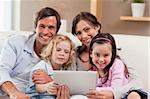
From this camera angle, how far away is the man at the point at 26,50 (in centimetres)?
114

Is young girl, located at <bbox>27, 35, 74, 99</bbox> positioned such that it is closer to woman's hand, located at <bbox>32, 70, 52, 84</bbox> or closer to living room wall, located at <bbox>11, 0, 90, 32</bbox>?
woman's hand, located at <bbox>32, 70, 52, 84</bbox>

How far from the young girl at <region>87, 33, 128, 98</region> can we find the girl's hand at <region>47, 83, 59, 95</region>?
13 centimetres

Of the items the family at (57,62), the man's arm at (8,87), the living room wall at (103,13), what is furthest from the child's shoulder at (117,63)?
the living room wall at (103,13)

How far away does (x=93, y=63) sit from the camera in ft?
3.56

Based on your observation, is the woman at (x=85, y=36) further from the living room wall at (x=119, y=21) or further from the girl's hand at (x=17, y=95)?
the living room wall at (x=119, y=21)

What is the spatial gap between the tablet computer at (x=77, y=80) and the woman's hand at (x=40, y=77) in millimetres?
33

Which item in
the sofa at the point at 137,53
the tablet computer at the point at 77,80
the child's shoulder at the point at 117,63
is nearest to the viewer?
the tablet computer at the point at 77,80

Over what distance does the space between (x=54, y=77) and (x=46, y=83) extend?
0.04 m

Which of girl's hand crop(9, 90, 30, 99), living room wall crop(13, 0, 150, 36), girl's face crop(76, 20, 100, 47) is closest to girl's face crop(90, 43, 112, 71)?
girl's face crop(76, 20, 100, 47)

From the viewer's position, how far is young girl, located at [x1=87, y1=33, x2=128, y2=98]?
1.07m

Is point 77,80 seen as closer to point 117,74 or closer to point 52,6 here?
point 117,74

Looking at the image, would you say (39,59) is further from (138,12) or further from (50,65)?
(138,12)

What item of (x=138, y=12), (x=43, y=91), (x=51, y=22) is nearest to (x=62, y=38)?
(x=51, y=22)

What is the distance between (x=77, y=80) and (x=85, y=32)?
0.81ft
